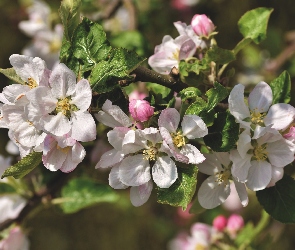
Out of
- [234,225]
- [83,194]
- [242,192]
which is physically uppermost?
[242,192]

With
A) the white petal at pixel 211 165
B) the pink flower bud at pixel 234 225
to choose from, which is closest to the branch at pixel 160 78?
the white petal at pixel 211 165

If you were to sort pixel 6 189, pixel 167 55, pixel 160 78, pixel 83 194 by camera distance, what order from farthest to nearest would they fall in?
pixel 83 194
pixel 6 189
pixel 167 55
pixel 160 78

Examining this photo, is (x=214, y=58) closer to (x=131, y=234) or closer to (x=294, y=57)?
(x=294, y=57)

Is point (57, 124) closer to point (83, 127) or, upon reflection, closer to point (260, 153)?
point (83, 127)

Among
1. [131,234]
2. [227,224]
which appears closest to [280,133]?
[227,224]

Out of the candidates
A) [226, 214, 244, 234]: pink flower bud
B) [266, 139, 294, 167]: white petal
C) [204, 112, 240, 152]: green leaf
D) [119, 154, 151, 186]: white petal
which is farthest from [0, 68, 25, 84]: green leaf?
[226, 214, 244, 234]: pink flower bud

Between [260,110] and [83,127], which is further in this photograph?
[260,110]

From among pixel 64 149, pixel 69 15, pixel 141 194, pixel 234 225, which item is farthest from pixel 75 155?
pixel 234 225
